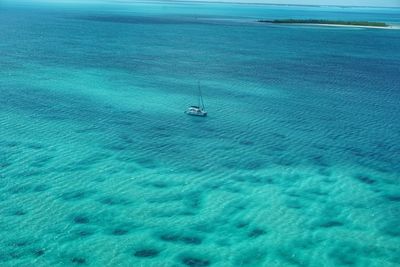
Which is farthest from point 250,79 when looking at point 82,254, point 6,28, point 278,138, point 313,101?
point 6,28

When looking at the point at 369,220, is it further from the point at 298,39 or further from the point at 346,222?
the point at 298,39

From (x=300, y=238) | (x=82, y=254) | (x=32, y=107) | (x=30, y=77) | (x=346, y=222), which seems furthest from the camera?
(x=30, y=77)

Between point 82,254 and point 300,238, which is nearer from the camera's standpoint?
point 82,254

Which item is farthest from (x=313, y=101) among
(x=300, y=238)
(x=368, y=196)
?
(x=300, y=238)

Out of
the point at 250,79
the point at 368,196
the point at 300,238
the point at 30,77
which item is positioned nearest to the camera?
the point at 300,238

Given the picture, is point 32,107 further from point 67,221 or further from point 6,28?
point 6,28

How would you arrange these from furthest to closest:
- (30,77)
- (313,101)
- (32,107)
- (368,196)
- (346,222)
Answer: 1. (30,77)
2. (313,101)
3. (32,107)
4. (368,196)
5. (346,222)
